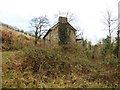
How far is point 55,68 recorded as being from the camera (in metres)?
33.3

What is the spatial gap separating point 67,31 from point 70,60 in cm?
996

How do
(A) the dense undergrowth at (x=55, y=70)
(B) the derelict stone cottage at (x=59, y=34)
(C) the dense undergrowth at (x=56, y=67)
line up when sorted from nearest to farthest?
1. (A) the dense undergrowth at (x=55, y=70)
2. (C) the dense undergrowth at (x=56, y=67)
3. (B) the derelict stone cottage at (x=59, y=34)

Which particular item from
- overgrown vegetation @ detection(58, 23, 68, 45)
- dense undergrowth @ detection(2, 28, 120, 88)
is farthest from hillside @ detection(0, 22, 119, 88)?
overgrown vegetation @ detection(58, 23, 68, 45)

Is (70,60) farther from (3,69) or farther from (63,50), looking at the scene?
(3,69)

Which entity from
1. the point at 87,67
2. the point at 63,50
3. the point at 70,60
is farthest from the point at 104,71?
the point at 63,50

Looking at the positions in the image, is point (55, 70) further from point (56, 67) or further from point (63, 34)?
point (63, 34)

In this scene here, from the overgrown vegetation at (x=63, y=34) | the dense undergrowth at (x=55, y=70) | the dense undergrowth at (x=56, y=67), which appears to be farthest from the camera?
the overgrown vegetation at (x=63, y=34)

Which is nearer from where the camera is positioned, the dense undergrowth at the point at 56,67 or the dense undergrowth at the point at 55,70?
the dense undergrowth at the point at 55,70

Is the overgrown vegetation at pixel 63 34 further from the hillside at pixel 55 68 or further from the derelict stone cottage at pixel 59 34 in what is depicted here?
the hillside at pixel 55 68

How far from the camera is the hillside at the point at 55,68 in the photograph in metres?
29.0

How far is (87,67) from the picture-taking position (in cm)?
3497

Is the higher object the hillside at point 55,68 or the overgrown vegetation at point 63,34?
the overgrown vegetation at point 63,34

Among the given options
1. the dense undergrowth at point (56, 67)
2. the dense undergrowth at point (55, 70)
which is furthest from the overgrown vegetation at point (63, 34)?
the dense undergrowth at point (55, 70)

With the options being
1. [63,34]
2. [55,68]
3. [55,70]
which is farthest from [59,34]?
[55,70]
